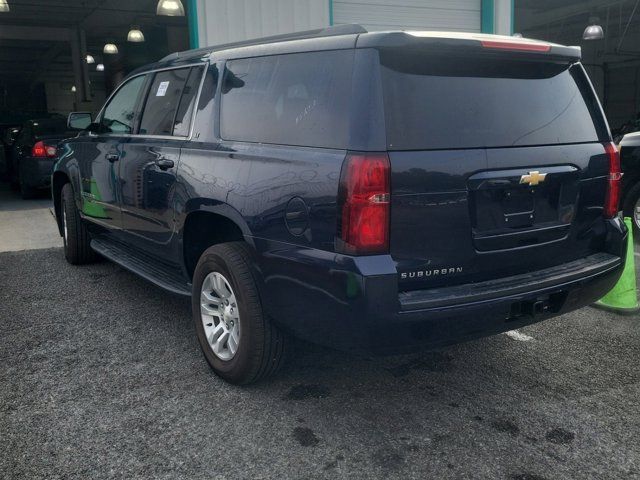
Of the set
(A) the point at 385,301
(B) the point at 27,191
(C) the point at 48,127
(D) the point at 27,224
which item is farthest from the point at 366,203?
(C) the point at 48,127

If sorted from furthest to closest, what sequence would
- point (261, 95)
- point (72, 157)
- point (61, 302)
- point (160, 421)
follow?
point (72, 157) → point (61, 302) → point (261, 95) → point (160, 421)

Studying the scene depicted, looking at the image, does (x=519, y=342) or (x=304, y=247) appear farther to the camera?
(x=519, y=342)

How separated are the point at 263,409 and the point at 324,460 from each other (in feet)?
1.85

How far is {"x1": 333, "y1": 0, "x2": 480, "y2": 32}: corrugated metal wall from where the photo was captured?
10070 millimetres

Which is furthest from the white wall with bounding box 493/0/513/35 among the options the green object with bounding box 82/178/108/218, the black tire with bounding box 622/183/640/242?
the green object with bounding box 82/178/108/218

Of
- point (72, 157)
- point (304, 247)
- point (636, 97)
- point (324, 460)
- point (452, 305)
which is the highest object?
point (636, 97)

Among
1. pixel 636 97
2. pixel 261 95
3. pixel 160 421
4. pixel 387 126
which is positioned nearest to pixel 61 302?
pixel 160 421

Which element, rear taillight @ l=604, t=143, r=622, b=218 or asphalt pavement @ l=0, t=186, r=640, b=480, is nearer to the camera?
asphalt pavement @ l=0, t=186, r=640, b=480

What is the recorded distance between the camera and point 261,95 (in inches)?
129

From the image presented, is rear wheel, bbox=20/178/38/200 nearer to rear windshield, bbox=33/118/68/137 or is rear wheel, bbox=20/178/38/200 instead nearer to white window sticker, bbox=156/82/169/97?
rear windshield, bbox=33/118/68/137

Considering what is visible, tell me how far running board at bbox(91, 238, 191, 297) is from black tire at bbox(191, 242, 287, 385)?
2.07ft

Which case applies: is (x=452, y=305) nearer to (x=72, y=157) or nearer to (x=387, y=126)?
(x=387, y=126)

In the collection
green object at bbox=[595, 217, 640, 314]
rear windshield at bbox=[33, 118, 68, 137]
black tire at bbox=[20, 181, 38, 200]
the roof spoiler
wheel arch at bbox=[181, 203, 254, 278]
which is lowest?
green object at bbox=[595, 217, 640, 314]

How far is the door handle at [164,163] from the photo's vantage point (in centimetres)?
379
